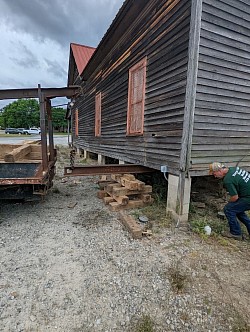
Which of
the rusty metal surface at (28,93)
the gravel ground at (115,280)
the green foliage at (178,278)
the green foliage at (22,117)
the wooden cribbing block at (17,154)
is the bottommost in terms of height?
the gravel ground at (115,280)

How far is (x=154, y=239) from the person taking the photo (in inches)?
131

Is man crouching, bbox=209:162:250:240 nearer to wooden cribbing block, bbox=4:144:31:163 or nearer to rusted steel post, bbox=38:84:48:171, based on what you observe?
rusted steel post, bbox=38:84:48:171

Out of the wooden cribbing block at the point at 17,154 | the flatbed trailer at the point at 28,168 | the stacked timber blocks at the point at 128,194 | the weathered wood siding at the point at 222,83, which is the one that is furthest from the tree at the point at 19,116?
the weathered wood siding at the point at 222,83

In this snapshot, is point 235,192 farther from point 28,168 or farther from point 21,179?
point 28,168

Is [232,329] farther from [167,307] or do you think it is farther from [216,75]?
[216,75]

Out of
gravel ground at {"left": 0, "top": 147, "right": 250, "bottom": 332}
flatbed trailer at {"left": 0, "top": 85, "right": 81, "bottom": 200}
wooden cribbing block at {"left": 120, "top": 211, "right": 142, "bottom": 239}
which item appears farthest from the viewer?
flatbed trailer at {"left": 0, "top": 85, "right": 81, "bottom": 200}

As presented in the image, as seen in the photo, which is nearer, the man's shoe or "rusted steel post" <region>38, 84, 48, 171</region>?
the man's shoe

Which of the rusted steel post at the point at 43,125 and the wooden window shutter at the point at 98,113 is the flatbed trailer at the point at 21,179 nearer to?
the rusted steel post at the point at 43,125

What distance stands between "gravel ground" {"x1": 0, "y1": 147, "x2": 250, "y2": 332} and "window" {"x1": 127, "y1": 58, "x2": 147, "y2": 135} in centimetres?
299

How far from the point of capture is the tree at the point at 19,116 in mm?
72562

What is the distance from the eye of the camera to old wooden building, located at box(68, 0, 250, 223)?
12.5ft

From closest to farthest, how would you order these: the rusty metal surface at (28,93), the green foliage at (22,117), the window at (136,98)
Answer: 1. the rusty metal surface at (28,93)
2. the window at (136,98)
3. the green foliage at (22,117)

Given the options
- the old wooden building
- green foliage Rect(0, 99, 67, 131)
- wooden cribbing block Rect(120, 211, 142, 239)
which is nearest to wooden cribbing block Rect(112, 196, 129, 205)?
wooden cribbing block Rect(120, 211, 142, 239)

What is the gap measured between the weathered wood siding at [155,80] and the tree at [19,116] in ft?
236
